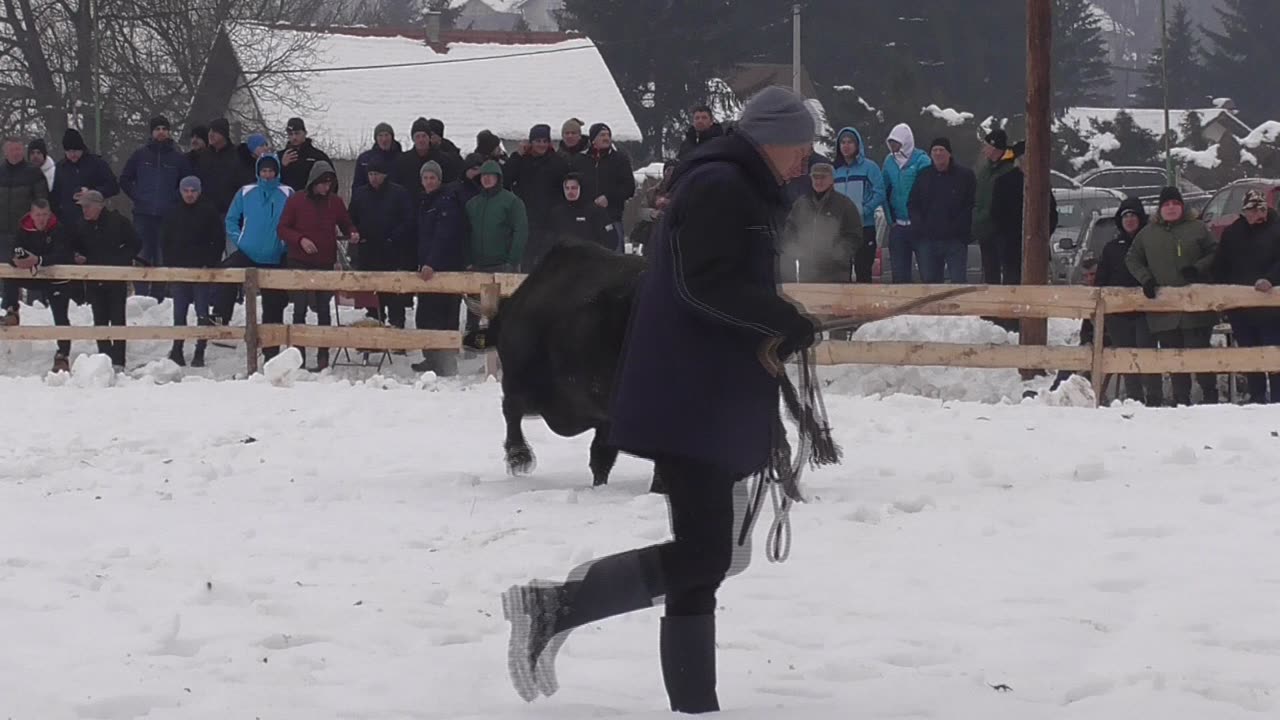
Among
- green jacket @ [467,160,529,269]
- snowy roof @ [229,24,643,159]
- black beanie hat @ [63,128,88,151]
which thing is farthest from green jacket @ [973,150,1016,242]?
snowy roof @ [229,24,643,159]

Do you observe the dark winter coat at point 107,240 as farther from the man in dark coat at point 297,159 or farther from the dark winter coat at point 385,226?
the dark winter coat at point 385,226

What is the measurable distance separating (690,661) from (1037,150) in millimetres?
10159

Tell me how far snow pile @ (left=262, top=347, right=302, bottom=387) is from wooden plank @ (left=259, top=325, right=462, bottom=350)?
0.89 m

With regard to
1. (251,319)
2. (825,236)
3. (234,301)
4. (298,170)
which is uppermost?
(298,170)

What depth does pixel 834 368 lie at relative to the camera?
43.5 feet

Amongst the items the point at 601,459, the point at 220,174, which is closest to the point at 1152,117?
the point at 220,174

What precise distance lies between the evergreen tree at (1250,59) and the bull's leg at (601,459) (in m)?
52.8

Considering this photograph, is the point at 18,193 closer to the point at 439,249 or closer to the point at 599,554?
the point at 439,249

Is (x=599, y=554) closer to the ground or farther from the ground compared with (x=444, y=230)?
closer to the ground

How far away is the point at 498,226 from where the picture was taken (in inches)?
552

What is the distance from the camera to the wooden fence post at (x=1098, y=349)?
38.2 feet

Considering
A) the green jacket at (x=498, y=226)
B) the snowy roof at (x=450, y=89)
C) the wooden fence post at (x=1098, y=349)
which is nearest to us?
the wooden fence post at (x=1098, y=349)

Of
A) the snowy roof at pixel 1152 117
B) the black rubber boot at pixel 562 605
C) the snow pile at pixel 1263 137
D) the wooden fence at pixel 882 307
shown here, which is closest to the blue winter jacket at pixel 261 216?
the wooden fence at pixel 882 307

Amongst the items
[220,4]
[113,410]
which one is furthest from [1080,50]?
[113,410]
